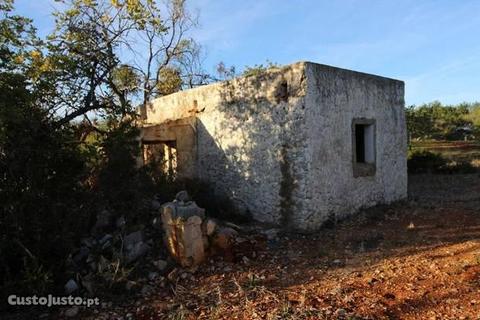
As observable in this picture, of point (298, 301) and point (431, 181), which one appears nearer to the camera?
point (298, 301)

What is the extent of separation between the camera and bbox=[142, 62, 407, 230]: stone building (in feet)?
24.7

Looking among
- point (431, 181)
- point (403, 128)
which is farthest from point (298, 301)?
point (431, 181)

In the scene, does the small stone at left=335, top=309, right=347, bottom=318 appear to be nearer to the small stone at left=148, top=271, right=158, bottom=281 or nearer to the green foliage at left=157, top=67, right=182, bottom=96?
the small stone at left=148, top=271, right=158, bottom=281

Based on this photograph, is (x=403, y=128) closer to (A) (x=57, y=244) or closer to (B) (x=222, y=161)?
(B) (x=222, y=161)

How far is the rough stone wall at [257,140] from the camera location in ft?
24.8

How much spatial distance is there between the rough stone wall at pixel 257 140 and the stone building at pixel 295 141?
0.7 inches

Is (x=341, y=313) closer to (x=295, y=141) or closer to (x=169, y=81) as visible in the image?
(x=295, y=141)

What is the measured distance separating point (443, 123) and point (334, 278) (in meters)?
27.1

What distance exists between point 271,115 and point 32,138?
3.91 m

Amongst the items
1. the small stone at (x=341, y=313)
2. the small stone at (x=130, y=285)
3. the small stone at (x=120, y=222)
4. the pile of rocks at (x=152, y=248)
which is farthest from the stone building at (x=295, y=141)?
the small stone at (x=341, y=313)

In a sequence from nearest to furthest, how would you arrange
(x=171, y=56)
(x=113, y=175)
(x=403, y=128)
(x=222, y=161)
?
(x=113, y=175) < (x=222, y=161) < (x=403, y=128) < (x=171, y=56)

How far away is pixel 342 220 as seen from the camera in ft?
26.7

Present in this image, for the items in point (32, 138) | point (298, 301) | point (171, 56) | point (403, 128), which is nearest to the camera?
point (298, 301)

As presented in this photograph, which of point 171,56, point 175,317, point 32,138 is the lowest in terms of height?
point 175,317
